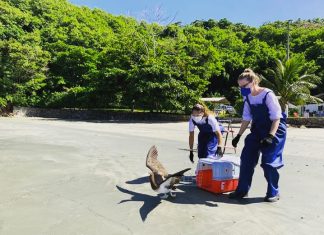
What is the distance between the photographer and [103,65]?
4272 centimetres

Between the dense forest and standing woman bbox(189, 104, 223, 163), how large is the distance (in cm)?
2737

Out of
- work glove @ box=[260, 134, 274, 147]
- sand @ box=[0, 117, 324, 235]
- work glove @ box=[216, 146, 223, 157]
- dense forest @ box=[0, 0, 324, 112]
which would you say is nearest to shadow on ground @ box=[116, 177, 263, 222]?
sand @ box=[0, 117, 324, 235]

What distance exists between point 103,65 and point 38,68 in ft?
24.3

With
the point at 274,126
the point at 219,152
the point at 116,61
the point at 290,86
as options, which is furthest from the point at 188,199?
the point at 116,61

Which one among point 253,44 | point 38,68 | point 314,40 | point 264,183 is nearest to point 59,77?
point 38,68

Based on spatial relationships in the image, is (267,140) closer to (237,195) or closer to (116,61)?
(237,195)

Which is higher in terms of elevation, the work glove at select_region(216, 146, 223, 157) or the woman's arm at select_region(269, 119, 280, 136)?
the woman's arm at select_region(269, 119, 280, 136)

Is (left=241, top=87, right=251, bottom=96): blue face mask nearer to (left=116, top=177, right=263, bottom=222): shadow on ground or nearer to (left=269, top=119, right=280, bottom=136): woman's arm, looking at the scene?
(left=269, top=119, right=280, bottom=136): woman's arm

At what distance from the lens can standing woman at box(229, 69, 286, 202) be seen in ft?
17.9

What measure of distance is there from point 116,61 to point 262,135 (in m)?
35.4

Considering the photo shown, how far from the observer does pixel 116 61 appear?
39.9 metres

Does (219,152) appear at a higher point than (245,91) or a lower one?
lower

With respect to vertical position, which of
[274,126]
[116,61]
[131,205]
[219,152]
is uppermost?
[116,61]

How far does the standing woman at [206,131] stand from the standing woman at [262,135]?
881mm
